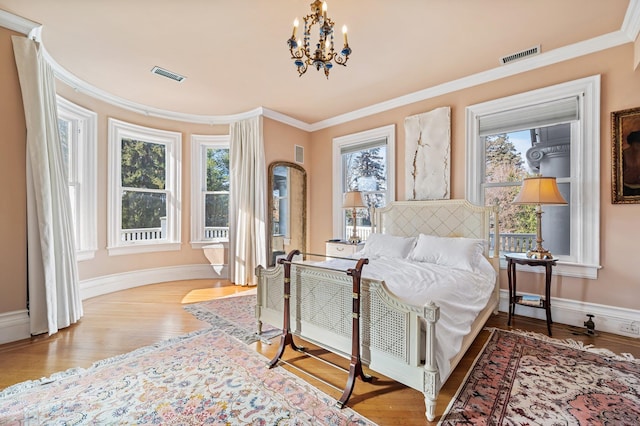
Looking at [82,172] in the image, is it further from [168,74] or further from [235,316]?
[235,316]

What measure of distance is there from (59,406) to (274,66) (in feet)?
11.5

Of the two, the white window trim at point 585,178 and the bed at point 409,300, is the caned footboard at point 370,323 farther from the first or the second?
the white window trim at point 585,178

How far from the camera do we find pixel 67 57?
3213 millimetres

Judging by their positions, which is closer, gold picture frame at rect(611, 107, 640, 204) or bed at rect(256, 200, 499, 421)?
bed at rect(256, 200, 499, 421)

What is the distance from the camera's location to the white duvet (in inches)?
70.6

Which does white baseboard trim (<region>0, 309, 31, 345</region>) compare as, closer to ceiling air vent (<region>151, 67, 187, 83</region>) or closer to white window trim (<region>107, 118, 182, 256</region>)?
white window trim (<region>107, 118, 182, 256</region>)

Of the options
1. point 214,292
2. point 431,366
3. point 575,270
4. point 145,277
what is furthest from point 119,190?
point 575,270

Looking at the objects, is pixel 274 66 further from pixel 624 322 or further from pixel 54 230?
pixel 624 322

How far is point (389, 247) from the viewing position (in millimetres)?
3582

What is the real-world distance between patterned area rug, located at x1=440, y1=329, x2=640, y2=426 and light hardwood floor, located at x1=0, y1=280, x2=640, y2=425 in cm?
12

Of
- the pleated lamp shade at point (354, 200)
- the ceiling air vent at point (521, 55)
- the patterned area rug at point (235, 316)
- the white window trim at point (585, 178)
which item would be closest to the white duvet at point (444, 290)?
the white window trim at point (585, 178)

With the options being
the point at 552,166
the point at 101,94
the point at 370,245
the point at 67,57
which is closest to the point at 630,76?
the point at 552,166

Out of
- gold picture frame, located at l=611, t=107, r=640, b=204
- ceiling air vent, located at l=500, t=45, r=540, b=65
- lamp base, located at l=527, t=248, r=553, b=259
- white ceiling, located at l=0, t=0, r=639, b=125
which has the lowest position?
lamp base, located at l=527, t=248, r=553, b=259

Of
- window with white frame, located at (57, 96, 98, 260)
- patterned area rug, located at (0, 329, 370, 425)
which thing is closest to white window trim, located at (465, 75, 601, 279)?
patterned area rug, located at (0, 329, 370, 425)
